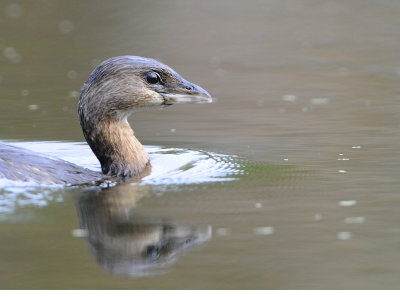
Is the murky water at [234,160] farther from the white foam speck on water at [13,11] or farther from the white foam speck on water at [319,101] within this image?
the white foam speck on water at [13,11]

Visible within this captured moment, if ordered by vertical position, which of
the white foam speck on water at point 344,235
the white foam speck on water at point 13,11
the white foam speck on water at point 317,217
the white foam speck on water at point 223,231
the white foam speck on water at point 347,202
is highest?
the white foam speck on water at point 13,11

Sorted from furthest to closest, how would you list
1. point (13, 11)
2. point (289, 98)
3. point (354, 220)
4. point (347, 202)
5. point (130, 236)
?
point (13, 11)
point (289, 98)
point (347, 202)
point (354, 220)
point (130, 236)

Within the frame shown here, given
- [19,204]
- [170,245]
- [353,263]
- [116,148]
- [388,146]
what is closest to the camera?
[353,263]

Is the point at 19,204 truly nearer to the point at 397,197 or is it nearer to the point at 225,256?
the point at 225,256

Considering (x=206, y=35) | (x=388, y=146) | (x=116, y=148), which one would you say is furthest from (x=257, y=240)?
(x=206, y=35)

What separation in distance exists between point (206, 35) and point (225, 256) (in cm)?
1556

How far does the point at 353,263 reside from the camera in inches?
248

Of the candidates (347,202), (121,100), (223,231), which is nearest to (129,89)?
(121,100)

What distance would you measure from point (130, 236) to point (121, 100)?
8.86 feet

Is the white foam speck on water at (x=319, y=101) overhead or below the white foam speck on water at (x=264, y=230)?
overhead

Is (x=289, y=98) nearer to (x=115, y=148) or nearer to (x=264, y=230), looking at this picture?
(x=115, y=148)

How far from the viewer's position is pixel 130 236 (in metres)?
7.09

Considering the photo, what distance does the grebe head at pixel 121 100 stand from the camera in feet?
30.9

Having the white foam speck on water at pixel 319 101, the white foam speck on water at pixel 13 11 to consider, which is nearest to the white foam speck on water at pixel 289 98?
the white foam speck on water at pixel 319 101
